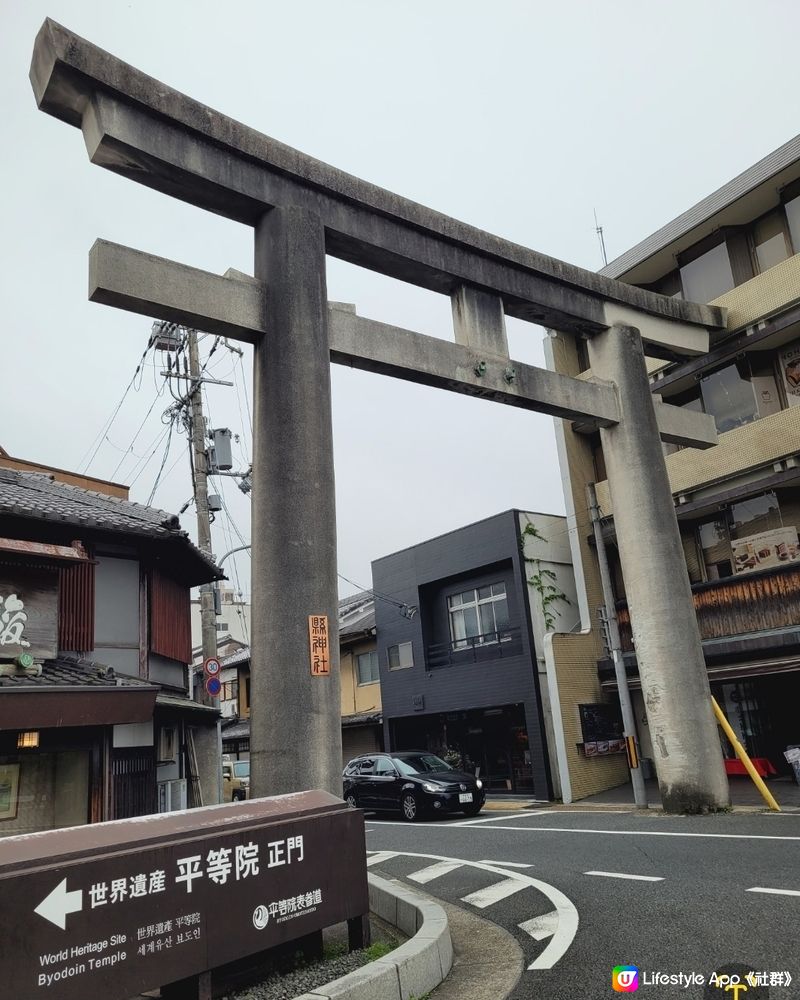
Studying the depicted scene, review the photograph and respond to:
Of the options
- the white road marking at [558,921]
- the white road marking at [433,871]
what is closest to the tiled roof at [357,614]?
the white road marking at [433,871]

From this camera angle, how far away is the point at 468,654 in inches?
997

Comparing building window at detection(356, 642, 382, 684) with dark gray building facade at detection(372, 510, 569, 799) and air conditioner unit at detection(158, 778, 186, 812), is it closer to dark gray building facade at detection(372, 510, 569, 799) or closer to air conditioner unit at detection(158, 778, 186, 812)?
dark gray building facade at detection(372, 510, 569, 799)

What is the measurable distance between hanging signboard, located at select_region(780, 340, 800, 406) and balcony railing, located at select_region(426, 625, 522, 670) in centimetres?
979

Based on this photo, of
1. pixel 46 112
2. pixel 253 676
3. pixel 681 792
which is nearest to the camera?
pixel 253 676

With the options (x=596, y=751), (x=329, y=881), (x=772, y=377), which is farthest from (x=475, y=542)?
(x=329, y=881)

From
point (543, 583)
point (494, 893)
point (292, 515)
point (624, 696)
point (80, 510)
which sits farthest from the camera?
point (543, 583)

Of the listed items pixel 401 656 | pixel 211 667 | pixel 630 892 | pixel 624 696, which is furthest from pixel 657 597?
pixel 401 656

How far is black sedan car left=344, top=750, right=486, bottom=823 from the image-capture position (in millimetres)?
17797

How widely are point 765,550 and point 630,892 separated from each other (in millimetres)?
13058

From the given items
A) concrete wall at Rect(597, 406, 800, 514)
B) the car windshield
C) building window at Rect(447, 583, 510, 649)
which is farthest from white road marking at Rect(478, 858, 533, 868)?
building window at Rect(447, 583, 510, 649)

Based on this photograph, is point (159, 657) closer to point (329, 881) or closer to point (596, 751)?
point (329, 881)

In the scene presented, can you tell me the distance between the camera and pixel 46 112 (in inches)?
357

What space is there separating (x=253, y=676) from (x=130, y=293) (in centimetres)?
448

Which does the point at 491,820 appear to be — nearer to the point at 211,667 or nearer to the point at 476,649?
the point at 211,667
